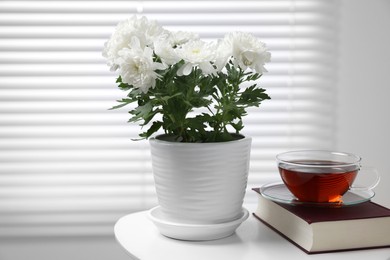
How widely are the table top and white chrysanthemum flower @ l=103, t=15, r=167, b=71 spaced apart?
0.34 m

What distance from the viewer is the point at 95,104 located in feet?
6.04

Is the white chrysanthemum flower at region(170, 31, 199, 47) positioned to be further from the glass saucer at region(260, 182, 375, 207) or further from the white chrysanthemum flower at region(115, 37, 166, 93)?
the glass saucer at region(260, 182, 375, 207)

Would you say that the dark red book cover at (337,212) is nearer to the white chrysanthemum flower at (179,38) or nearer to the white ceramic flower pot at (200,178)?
the white ceramic flower pot at (200,178)

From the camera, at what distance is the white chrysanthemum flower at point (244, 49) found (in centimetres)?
106

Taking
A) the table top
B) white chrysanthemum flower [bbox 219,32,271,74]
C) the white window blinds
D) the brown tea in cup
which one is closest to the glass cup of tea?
the brown tea in cup

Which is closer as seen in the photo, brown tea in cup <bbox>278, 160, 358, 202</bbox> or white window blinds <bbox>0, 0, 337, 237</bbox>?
brown tea in cup <bbox>278, 160, 358, 202</bbox>

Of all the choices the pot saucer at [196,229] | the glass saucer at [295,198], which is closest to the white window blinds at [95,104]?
the glass saucer at [295,198]

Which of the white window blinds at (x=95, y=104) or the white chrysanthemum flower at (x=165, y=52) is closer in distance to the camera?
the white chrysanthemum flower at (x=165, y=52)

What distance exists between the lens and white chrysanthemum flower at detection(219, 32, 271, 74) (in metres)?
1.06

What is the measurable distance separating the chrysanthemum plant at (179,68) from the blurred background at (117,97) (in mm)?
740

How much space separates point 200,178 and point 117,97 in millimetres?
830

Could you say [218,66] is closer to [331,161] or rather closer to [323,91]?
[331,161]

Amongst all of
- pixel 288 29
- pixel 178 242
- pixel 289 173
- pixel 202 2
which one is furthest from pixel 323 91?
pixel 178 242

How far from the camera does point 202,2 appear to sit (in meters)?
1.84
